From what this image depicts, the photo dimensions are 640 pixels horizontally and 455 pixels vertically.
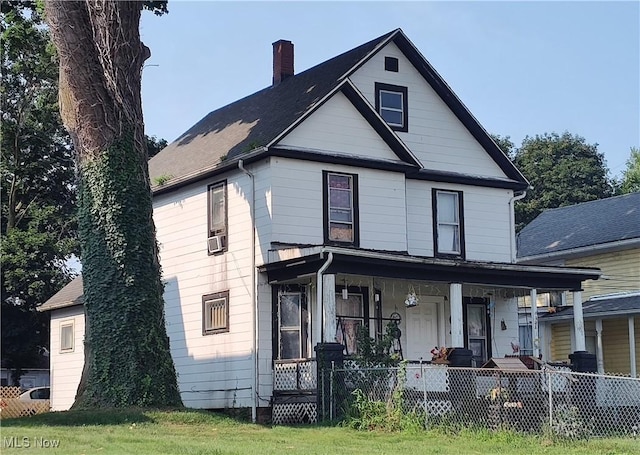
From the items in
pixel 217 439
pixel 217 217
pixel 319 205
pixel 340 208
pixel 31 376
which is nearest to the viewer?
pixel 217 439

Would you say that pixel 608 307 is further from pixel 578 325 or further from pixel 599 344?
pixel 578 325

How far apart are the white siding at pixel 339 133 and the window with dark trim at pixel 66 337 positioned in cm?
1118

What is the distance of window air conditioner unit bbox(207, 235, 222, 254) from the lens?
24344 millimetres

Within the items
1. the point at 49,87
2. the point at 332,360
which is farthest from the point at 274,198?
the point at 49,87

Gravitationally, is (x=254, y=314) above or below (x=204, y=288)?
below

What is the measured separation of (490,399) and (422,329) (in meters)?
8.11

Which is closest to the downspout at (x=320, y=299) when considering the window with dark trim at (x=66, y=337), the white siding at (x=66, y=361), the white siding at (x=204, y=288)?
the white siding at (x=204, y=288)

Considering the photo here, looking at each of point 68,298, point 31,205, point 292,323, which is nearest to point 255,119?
point 292,323

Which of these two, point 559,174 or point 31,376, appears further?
point 559,174

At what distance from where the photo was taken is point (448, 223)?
87.8 ft

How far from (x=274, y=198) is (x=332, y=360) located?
434cm

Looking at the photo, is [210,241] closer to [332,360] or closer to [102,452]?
[332,360]

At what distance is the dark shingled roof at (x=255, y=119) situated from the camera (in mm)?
24344

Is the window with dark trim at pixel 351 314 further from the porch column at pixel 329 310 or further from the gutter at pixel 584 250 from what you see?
the gutter at pixel 584 250
